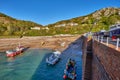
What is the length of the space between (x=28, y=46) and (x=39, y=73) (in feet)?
186

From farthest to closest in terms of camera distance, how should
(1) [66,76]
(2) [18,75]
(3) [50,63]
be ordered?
(3) [50,63] → (2) [18,75] → (1) [66,76]

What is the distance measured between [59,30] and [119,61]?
134457mm

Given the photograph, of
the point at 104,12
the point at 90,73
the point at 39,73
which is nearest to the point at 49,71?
the point at 39,73

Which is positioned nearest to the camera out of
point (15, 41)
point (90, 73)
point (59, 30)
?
point (90, 73)

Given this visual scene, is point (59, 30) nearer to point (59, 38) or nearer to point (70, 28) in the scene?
point (70, 28)

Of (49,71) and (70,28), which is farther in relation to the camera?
(70,28)

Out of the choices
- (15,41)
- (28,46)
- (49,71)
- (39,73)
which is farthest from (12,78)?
(15,41)

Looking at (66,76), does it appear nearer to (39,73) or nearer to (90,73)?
(39,73)

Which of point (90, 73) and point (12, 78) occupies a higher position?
point (90, 73)

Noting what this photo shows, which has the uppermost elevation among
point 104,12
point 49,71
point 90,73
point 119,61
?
point 104,12

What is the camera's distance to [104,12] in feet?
624

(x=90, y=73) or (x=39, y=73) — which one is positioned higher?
(x=90, y=73)

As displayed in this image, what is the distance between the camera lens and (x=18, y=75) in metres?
40.8

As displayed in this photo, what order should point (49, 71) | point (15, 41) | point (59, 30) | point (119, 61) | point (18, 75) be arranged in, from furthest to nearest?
1. point (59, 30)
2. point (15, 41)
3. point (49, 71)
4. point (18, 75)
5. point (119, 61)
